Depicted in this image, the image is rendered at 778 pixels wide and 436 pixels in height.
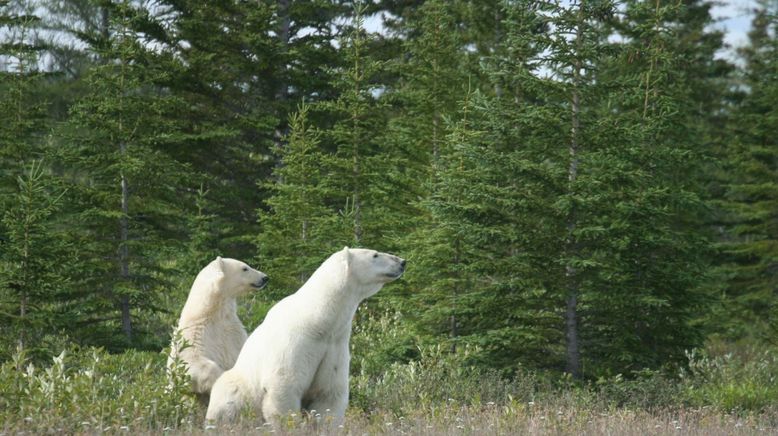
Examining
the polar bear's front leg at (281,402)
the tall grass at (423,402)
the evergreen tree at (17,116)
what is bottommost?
the tall grass at (423,402)

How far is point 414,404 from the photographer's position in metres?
8.67

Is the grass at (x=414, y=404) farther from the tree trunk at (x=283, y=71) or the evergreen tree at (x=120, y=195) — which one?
the tree trunk at (x=283, y=71)

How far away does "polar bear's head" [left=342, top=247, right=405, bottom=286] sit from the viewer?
6.24 metres

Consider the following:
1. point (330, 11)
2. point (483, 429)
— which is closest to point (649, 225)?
point (483, 429)

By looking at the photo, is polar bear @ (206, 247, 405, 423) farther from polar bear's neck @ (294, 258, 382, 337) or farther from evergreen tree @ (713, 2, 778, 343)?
evergreen tree @ (713, 2, 778, 343)

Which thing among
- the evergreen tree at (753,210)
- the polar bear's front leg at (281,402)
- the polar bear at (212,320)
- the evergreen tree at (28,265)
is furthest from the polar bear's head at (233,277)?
the evergreen tree at (753,210)

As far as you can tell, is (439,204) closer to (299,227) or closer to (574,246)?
(574,246)

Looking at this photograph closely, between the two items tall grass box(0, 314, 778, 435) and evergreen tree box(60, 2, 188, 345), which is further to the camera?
evergreen tree box(60, 2, 188, 345)

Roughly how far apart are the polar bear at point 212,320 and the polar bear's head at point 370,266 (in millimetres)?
1381

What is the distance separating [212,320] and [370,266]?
174 cm

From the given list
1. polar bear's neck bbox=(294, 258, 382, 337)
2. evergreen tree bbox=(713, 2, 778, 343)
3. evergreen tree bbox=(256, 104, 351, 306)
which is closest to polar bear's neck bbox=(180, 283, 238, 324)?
polar bear's neck bbox=(294, 258, 382, 337)

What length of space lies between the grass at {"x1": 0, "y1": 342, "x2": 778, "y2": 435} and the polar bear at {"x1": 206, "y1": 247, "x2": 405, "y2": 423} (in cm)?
21

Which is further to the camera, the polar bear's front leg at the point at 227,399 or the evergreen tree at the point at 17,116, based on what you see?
the evergreen tree at the point at 17,116

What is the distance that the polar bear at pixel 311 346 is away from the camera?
244 inches
